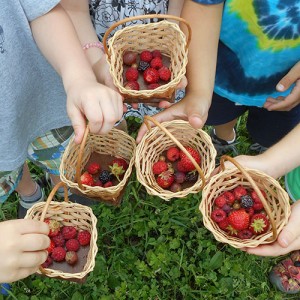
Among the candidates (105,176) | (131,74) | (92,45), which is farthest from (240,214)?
(92,45)

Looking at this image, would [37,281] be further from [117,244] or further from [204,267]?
[204,267]

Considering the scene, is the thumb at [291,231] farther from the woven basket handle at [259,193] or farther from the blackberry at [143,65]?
the blackberry at [143,65]

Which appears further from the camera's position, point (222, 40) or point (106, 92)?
point (222, 40)

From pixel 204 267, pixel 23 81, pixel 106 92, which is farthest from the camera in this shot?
pixel 204 267

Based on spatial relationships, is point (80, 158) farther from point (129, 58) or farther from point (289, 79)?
point (289, 79)

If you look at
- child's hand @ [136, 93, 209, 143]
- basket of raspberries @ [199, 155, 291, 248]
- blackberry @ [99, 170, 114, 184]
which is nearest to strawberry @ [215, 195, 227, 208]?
basket of raspberries @ [199, 155, 291, 248]

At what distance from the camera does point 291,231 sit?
42.0 inches

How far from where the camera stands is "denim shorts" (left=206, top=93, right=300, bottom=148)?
154cm

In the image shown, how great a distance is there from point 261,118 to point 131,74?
1.99 ft

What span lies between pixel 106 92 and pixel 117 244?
827 mm

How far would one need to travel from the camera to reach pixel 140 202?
1.73 meters

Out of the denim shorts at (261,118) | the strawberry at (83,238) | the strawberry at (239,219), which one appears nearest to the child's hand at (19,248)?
the strawberry at (83,238)

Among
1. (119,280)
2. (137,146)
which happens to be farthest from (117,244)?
(137,146)

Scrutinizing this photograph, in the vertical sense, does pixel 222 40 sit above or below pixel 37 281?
above
